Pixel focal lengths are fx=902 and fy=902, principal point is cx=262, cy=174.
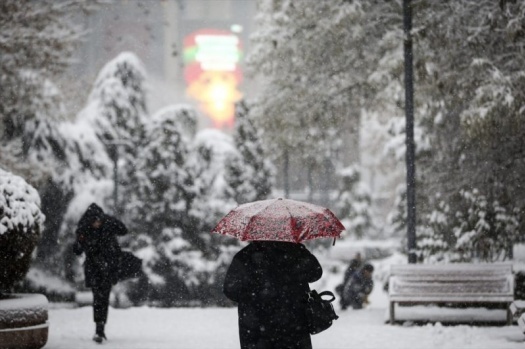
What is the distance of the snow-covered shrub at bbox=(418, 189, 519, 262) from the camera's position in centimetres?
1922

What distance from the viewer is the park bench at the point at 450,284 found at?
14688mm

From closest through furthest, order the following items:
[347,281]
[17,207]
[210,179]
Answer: [17,207], [347,281], [210,179]

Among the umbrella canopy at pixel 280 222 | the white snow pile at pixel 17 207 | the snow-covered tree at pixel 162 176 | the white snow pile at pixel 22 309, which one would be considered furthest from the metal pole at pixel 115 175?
the umbrella canopy at pixel 280 222

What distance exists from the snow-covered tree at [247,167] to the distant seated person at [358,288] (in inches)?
414

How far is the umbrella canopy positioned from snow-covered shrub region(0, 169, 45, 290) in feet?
13.2

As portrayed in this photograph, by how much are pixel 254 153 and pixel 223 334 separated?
18772 millimetres

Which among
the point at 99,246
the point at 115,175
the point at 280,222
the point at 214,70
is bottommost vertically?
the point at 99,246

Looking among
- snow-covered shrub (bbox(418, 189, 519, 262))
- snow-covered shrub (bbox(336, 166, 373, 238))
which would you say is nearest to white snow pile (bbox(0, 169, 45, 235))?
snow-covered shrub (bbox(418, 189, 519, 262))

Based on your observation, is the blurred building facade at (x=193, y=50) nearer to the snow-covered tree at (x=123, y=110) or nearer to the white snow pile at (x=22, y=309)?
the snow-covered tree at (x=123, y=110)

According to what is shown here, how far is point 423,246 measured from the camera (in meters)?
21.8

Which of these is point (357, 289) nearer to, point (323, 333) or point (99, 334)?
point (323, 333)

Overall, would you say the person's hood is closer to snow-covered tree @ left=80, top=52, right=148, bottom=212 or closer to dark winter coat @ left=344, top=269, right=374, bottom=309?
dark winter coat @ left=344, top=269, right=374, bottom=309

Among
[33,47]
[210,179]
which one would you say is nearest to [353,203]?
[210,179]

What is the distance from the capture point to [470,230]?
2022 cm
